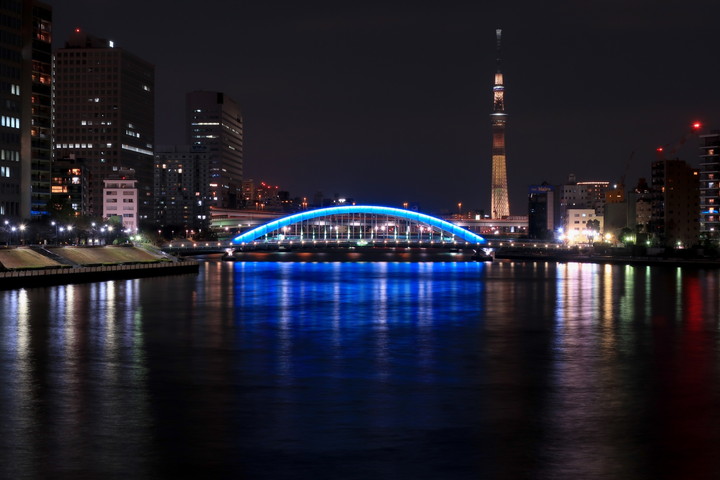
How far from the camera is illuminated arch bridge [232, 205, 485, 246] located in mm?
157250

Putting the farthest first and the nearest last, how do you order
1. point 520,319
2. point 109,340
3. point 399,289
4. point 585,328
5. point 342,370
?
point 399,289
point 520,319
point 585,328
point 109,340
point 342,370

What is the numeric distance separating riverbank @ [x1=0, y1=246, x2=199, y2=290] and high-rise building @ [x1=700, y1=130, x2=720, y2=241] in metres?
88.0

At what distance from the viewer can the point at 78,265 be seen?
75125 mm

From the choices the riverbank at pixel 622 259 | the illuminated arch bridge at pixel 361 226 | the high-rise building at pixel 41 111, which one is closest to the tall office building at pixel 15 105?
the high-rise building at pixel 41 111

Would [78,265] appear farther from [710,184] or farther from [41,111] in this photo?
[710,184]

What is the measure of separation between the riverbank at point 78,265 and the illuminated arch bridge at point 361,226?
61767mm

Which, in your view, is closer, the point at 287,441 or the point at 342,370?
the point at 287,441

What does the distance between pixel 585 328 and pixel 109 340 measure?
1846cm

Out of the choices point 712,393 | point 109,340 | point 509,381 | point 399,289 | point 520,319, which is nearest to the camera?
point 712,393

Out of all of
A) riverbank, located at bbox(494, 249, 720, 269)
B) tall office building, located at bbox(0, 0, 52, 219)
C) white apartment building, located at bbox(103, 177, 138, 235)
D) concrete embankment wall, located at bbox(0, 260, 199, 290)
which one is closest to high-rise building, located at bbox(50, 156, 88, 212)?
white apartment building, located at bbox(103, 177, 138, 235)

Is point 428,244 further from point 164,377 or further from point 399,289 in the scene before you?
point 164,377

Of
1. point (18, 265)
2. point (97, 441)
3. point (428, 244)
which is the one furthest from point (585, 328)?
point (428, 244)

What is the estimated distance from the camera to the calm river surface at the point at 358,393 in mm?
14969

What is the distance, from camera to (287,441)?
16250mm
